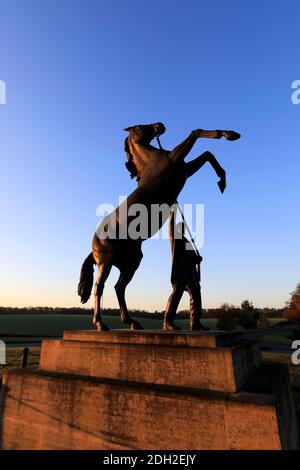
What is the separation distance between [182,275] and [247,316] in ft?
149

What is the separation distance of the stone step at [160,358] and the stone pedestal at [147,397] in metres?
0.01

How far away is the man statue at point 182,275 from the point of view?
18.9ft

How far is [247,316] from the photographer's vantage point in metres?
47.6

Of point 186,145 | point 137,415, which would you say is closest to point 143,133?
point 186,145

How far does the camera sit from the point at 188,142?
571cm

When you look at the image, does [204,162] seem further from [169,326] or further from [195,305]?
[169,326]

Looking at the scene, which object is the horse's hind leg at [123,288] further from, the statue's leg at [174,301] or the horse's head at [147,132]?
the horse's head at [147,132]

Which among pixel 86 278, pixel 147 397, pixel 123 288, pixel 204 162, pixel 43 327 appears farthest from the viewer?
pixel 43 327

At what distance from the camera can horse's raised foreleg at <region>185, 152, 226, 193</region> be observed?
19.6 ft

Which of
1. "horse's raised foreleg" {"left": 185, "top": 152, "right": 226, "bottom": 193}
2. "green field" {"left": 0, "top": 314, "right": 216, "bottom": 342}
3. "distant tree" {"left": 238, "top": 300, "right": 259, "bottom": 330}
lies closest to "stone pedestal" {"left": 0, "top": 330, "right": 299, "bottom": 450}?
"horse's raised foreleg" {"left": 185, "top": 152, "right": 226, "bottom": 193}

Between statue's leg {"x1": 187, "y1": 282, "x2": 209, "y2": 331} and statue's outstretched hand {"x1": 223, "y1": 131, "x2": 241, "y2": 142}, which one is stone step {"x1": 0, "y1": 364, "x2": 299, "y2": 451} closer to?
statue's leg {"x1": 187, "y1": 282, "x2": 209, "y2": 331}
